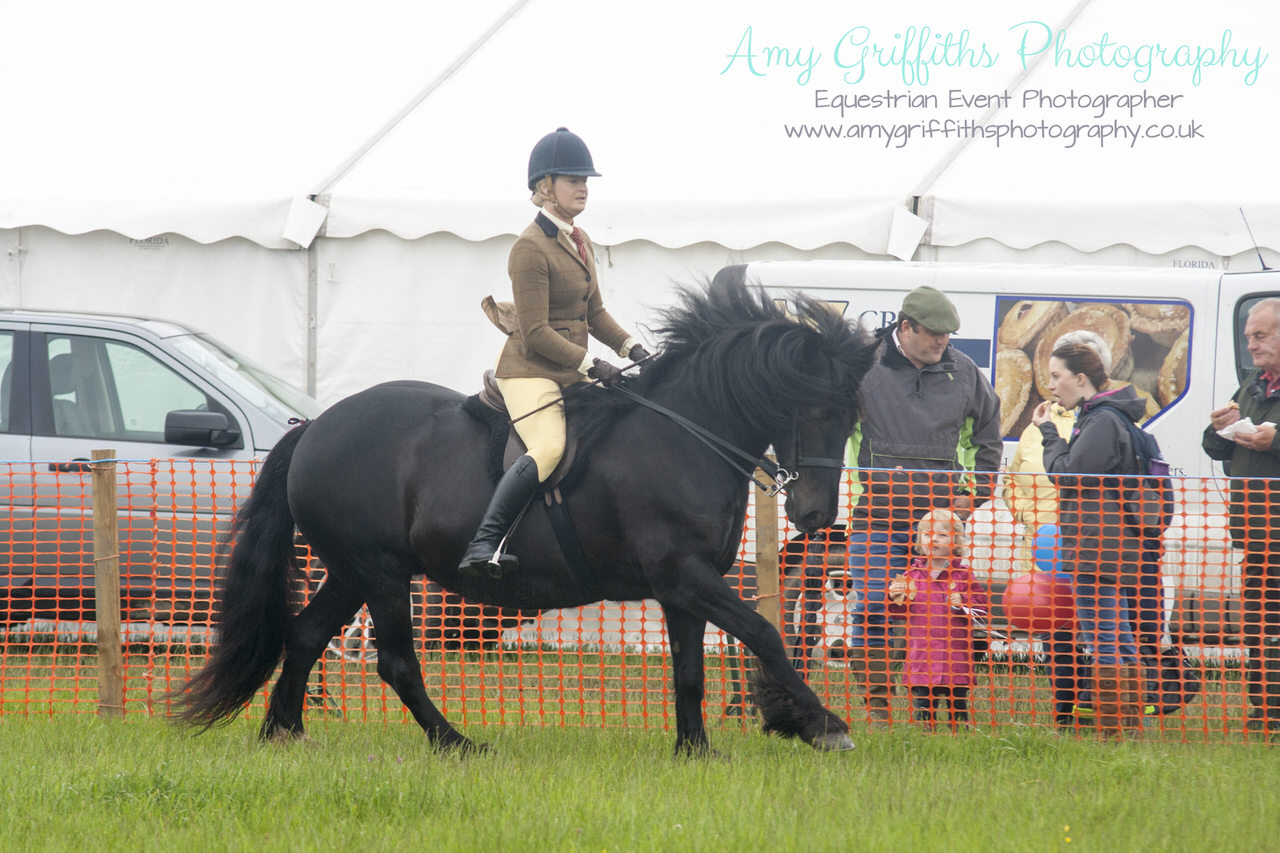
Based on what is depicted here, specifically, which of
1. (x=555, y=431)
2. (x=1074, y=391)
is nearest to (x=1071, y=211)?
(x=1074, y=391)

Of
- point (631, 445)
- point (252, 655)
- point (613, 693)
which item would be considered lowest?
point (613, 693)

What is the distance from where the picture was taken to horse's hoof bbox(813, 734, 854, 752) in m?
4.58

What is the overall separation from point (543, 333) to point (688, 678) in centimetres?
150

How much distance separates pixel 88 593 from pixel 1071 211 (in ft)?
24.6

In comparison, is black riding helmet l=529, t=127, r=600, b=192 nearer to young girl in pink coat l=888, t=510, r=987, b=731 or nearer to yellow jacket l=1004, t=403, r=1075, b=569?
young girl in pink coat l=888, t=510, r=987, b=731

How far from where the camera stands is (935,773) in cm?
458

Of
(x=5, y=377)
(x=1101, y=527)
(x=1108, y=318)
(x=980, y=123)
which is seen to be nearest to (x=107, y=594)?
(x=5, y=377)

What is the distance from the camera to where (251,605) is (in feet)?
17.5

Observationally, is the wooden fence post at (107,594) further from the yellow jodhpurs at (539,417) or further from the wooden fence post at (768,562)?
the wooden fence post at (768,562)

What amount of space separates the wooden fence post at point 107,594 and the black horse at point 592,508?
779 millimetres

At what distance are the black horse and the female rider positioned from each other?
0.13 m

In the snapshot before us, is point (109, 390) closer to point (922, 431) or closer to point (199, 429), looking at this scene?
point (199, 429)

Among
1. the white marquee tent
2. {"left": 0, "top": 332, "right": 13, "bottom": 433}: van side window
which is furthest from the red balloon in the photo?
{"left": 0, "top": 332, "right": 13, "bottom": 433}: van side window

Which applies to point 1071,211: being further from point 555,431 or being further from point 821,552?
point 555,431
